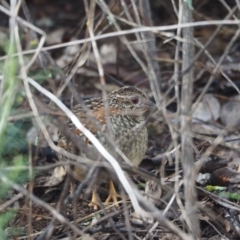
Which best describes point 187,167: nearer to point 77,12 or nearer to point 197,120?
point 197,120

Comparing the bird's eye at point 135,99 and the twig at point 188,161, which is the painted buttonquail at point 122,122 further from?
the twig at point 188,161

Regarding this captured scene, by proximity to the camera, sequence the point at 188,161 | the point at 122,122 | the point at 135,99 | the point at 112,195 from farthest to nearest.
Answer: the point at 135,99 → the point at 122,122 → the point at 112,195 → the point at 188,161

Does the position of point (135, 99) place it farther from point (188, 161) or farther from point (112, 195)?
point (188, 161)

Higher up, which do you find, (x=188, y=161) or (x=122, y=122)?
(x=188, y=161)

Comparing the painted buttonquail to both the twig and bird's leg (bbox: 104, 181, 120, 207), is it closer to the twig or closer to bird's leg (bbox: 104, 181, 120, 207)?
bird's leg (bbox: 104, 181, 120, 207)

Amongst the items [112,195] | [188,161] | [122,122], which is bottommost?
[112,195]

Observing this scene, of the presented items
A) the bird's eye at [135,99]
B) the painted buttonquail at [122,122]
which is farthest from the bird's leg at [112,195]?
the bird's eye at [135,99]

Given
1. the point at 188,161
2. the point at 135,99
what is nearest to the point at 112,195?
the point at 135,99

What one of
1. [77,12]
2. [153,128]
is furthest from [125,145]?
[77,12]
